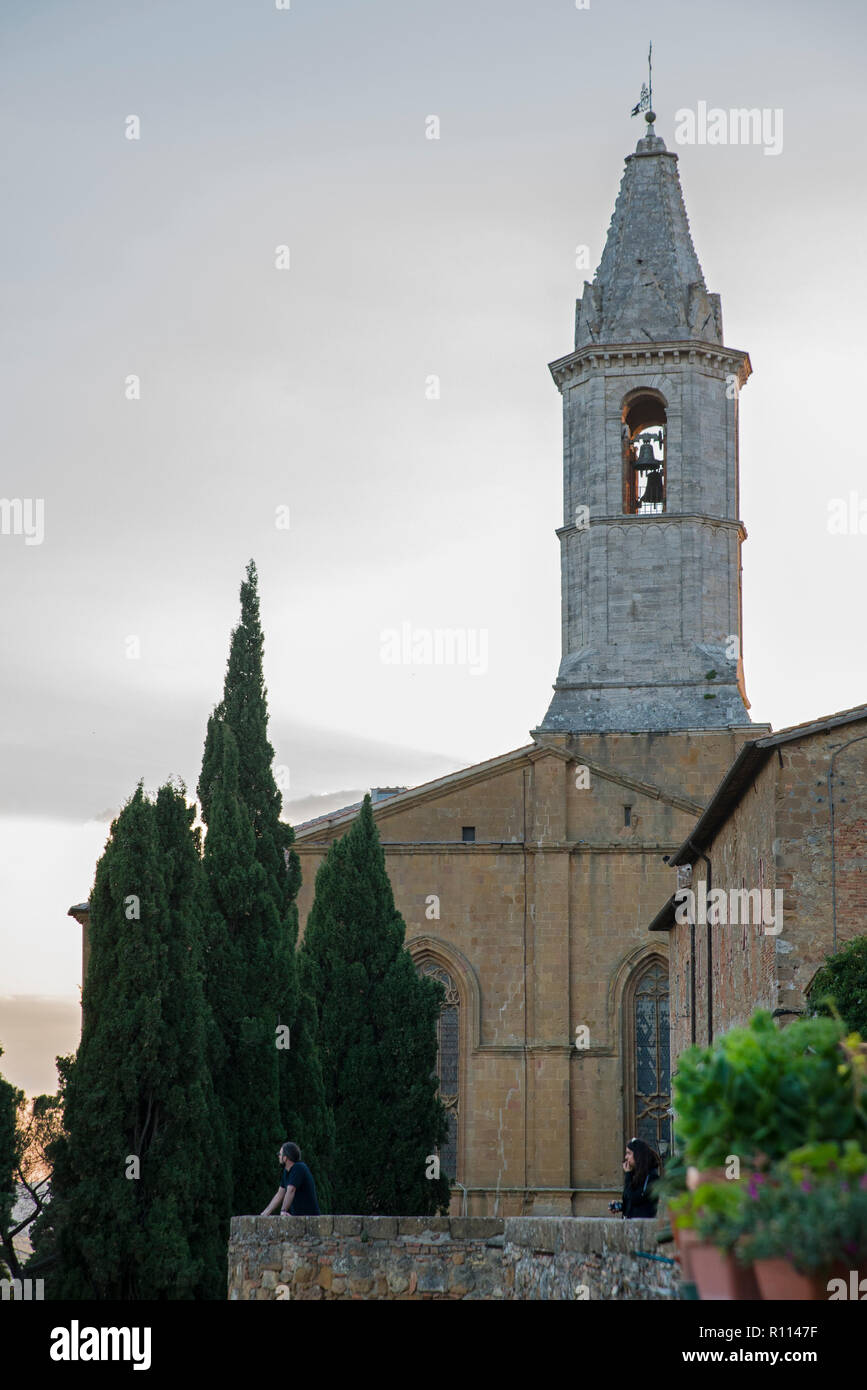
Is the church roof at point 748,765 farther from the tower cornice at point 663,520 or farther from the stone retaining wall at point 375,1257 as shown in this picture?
the tower cornice at point 663,520

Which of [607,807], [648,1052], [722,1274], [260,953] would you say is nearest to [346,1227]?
[260,953]

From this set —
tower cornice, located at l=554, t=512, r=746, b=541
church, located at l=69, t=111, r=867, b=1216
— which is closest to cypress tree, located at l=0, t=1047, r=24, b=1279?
church, located at l=69, t=111, r=867, b=1216

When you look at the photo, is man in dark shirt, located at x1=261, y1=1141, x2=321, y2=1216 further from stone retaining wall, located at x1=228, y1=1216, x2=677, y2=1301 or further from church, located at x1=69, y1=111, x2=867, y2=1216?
church, located at x1=69, y1=111, x2=867, y2=1216

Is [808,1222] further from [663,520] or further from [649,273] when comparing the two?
[649,273]

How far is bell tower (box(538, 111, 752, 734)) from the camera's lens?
37219 millimetres

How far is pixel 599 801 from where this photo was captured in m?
34.3

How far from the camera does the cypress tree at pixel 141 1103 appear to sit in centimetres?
1861

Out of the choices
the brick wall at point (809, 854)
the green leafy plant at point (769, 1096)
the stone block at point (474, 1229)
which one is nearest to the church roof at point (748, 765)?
the brick wall at point (809, 854)

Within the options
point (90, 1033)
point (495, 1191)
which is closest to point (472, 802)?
point (495, 1191)

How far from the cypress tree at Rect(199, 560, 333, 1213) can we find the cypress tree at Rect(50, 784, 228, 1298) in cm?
167

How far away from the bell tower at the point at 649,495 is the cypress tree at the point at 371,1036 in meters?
8.07

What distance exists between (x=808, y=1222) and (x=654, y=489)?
113ft
